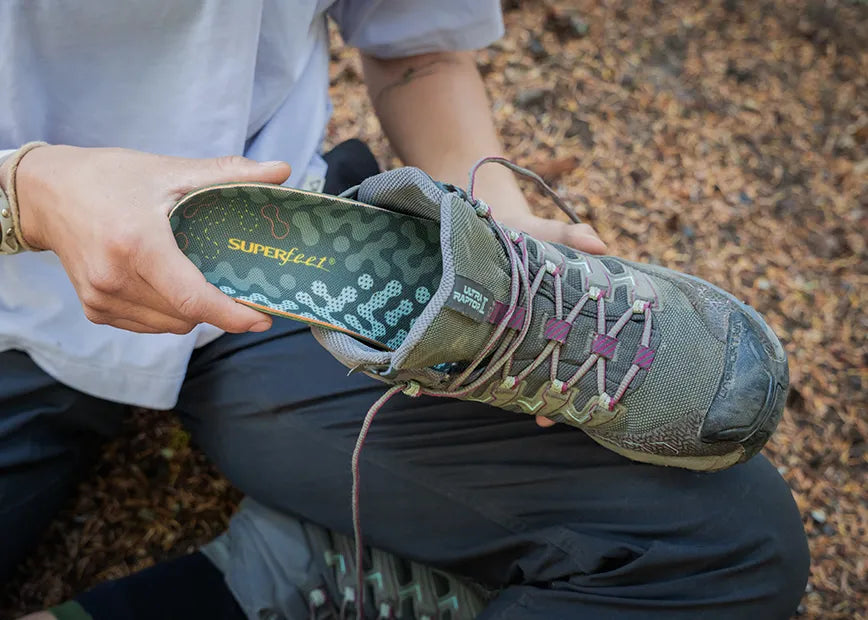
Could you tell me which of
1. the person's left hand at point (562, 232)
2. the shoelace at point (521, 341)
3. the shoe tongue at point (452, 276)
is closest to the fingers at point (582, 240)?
the person's left hand at point (562, 232)

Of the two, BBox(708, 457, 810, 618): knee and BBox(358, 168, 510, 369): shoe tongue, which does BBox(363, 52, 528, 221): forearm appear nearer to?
BBox(358, 168, 510, 369): shoe tongue

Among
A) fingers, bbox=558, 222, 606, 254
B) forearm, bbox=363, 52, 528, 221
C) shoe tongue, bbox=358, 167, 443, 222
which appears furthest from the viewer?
forearm, bbox=363, 52, 528, 221

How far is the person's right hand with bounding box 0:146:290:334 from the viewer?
34.7 inches

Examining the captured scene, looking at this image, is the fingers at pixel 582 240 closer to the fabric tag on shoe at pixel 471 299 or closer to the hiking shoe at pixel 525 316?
the hiking shoe at pixel 525 316

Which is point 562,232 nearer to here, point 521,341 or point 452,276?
point 521,341

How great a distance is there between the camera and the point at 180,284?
2.90 feet

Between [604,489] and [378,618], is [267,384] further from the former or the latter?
[604,489]

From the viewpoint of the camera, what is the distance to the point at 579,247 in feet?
4.16

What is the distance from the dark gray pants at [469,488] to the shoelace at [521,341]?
0.13m

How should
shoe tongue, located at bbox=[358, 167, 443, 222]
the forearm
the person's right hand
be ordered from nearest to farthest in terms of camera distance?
the person's right hand < shoe tongue, located at bbox=[358, 167, 443, 222] < the forearm

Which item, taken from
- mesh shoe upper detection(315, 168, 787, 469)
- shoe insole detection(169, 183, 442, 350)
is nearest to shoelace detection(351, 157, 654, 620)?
mesh shoe upper detection(315, 168, 787, 469)

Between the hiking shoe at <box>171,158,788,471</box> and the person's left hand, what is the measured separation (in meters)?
0.08

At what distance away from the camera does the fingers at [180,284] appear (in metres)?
0.88

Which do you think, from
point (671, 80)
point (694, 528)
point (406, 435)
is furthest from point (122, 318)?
point (671, 80)
